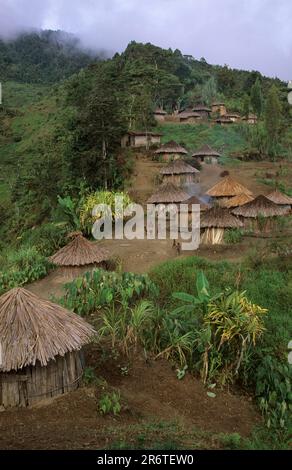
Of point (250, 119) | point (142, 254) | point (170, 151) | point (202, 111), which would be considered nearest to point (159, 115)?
point (202, 111)

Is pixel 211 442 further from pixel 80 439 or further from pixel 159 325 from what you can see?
pixel 159 325

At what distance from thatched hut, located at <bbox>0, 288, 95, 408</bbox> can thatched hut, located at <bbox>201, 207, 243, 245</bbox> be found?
10.2 metres

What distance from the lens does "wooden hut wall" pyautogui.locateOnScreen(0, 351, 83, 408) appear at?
659cm

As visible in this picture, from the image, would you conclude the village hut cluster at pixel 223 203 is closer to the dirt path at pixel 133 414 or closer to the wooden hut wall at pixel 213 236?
the wooden hut wall at pixel 213 236

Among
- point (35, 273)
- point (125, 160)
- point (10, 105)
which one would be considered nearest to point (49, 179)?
point (125, 160)

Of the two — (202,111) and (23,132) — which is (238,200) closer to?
(202,111)

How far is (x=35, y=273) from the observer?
14.3 metres

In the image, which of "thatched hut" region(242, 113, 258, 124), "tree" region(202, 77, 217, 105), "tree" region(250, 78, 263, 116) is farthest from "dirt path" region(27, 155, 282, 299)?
"tree" region(202, 77, 217, 105)

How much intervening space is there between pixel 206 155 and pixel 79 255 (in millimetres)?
19384

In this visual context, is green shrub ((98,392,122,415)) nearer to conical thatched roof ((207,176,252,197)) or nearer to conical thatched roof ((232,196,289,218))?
conical thatched roof ((232,196,289,218))

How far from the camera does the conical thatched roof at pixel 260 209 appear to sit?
1819 centimetres

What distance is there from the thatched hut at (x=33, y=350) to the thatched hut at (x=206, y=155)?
25345mm

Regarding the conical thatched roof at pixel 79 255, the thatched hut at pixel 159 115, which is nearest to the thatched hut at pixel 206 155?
the thatched hut at pixel 159 115

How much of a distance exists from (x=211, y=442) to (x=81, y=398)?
184 centimetres
